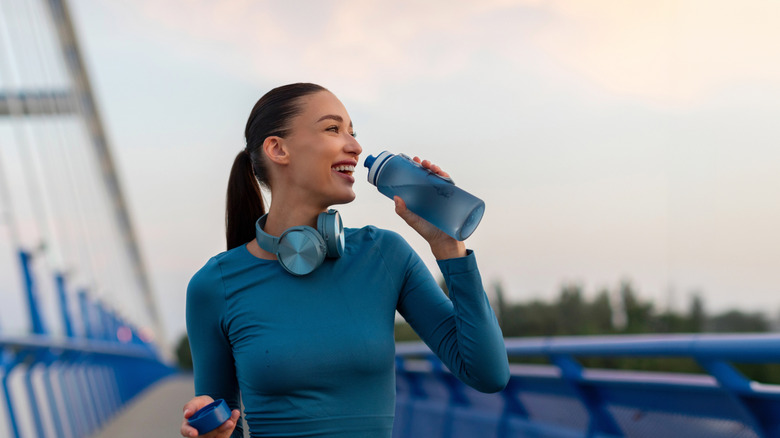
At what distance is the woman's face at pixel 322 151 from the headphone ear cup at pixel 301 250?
0.09 m

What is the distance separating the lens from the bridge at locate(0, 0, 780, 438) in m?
2.76

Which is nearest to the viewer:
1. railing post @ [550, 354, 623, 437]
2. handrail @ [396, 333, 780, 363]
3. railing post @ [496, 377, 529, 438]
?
handrail @ [396, 333, 780, 363]

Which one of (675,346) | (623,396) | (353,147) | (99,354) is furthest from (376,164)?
(99,354)

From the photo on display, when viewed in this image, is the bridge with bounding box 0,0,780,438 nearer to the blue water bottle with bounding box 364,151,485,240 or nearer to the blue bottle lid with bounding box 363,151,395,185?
the blue water bottle with bounding box 364,151,485,240

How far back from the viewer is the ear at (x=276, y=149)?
5.74 feet

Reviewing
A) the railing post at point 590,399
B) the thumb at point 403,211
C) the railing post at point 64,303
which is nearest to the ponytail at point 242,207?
the thumb at point 403,211

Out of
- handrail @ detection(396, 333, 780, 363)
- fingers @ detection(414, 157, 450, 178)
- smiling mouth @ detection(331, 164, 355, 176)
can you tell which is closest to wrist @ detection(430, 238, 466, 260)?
fingers @ detection(414, 157, 450, 178)

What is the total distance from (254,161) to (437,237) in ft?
1.61

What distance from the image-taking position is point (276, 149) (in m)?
1.77

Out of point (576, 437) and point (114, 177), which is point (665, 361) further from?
point (114, 177)

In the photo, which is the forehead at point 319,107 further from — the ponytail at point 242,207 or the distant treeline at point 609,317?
the distant treeline at point 609,317

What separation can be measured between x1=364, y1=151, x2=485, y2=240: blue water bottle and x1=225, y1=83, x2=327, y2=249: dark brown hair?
189 mm

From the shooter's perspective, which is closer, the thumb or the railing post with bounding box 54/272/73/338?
the thumb

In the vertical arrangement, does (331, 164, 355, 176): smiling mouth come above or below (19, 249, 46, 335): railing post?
above
